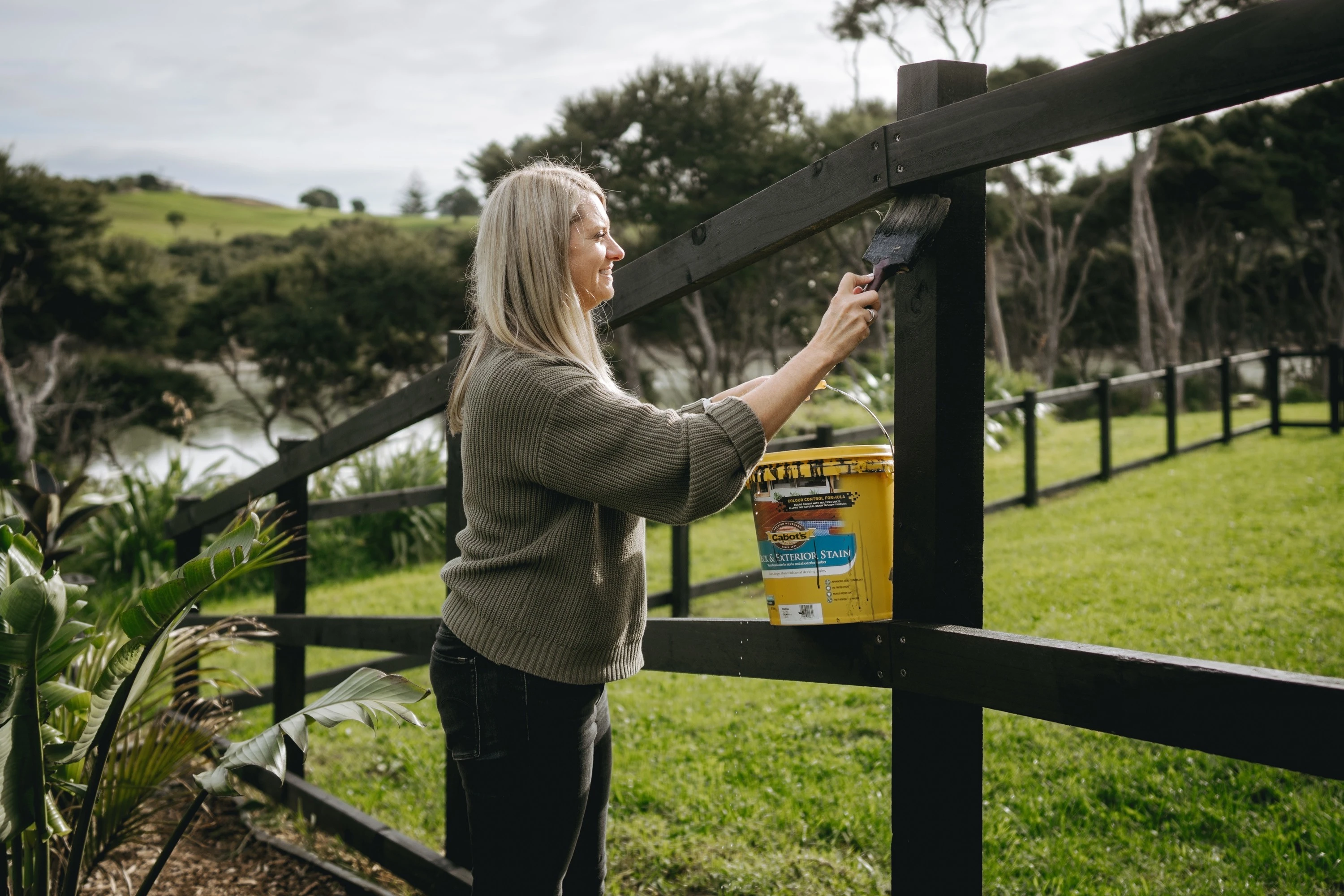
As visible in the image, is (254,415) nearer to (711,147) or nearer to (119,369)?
(119,369)

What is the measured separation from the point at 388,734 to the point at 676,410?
11.5 feet

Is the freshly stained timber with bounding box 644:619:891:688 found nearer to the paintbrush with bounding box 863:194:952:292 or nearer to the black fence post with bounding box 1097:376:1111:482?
the paintbrush with bounding box 863:194:952:292

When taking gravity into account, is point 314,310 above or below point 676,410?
above

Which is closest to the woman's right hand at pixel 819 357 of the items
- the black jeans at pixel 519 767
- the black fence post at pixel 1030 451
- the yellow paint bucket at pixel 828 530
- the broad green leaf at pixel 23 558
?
the yellow paint bucket at pixel 828 530

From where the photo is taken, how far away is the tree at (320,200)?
88812 mm

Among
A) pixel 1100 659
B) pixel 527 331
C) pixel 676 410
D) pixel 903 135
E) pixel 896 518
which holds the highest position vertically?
pixel 903 135

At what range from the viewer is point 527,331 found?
5.88ft

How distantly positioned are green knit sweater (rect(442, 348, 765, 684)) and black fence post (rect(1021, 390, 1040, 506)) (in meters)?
7.00

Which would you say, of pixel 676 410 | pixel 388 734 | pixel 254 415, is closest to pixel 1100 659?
pixel 676 410

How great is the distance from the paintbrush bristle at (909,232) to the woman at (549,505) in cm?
6

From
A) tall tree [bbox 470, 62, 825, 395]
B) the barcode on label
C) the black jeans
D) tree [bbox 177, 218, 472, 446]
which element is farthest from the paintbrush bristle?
tree [bbox 177, 218, 472, 446]

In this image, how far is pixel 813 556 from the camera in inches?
66.9

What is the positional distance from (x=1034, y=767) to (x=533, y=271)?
2603mm

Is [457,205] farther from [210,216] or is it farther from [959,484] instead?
[959,484]
